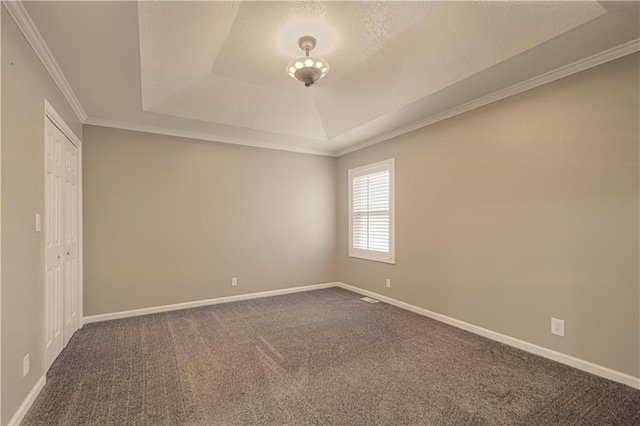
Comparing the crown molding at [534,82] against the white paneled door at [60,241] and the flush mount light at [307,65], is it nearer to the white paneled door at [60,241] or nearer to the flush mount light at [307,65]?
the flush mount light at [307,65]

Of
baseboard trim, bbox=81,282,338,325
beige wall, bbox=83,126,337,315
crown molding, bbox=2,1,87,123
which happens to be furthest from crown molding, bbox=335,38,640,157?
crown molding, bbox=2,1,87,123

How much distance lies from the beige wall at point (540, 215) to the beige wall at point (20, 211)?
3.82m

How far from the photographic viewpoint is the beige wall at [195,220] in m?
3.85

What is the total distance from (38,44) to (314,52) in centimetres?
204

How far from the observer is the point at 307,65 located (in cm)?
251

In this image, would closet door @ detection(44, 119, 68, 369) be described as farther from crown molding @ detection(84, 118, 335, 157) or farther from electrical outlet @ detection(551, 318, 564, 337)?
electrical outlet @ detection(551, 318, 564, 337)

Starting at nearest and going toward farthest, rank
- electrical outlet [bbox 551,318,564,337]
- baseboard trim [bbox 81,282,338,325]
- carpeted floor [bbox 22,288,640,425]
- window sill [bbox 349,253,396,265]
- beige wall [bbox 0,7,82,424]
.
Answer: beige wall [bbox 0,7,82,424]
carpeted floor [bbox 22,288,640,425]
electrical outlet [bbox 551,318,564,337]
baseboard trim [bbox 81,282,338,325]
window sill [bbox 349,253,396,265]

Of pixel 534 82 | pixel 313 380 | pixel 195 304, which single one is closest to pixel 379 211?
pixel 534 82

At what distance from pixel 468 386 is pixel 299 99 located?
10.7 ft

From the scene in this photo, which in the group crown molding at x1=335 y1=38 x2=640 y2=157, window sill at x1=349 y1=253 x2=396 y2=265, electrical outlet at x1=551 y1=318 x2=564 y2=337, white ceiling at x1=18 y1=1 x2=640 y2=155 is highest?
white ceiling at x1=18 y1=1 x2=640 y2=155

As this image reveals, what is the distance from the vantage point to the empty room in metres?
2.04

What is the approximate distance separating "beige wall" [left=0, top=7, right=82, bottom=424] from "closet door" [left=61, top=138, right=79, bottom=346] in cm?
89

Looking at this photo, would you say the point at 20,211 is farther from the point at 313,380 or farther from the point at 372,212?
the point at 372,212

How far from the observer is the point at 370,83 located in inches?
126
